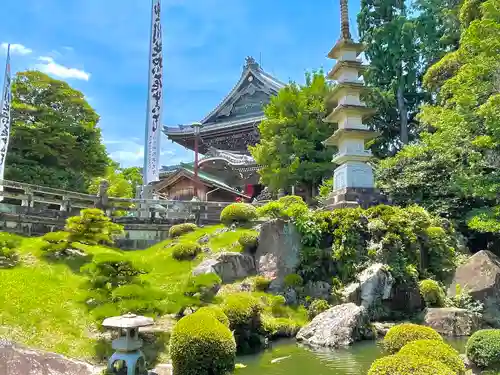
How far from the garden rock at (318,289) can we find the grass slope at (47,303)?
180 inches

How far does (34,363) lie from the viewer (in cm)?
814

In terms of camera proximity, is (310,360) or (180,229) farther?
(180,229)

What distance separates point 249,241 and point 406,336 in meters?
9.04

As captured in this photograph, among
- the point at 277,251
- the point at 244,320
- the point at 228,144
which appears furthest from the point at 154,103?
the point at 228,144

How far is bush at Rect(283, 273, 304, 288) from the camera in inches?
632

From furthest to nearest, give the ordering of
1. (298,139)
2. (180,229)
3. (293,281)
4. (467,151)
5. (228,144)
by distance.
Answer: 1. (228,144)
2. (298,139)
3. (180,229)
4. (467,151)
5. (293,281)

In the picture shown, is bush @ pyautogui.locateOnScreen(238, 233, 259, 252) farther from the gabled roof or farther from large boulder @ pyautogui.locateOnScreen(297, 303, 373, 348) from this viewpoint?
the gabled roof

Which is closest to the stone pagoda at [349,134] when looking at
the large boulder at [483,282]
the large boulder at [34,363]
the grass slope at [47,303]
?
the large boulder at [483,282]

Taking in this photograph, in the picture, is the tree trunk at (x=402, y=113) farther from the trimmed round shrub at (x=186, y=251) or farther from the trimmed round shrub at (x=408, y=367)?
the trimmed round shrub at (x=408, y=367)

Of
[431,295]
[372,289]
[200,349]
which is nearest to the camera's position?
[200,349]

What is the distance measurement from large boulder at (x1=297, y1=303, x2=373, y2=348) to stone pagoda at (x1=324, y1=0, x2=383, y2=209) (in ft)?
23.3

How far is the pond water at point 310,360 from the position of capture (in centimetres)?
958

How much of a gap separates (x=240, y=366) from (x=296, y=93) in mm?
20086

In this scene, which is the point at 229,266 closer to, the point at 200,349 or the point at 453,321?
the point at 453,321
